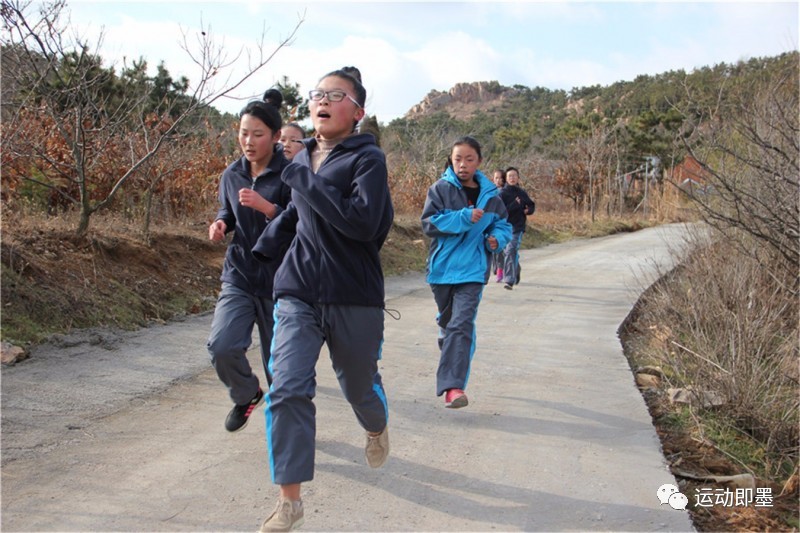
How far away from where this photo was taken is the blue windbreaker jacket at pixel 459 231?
566 centimetres

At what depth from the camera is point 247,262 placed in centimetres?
453

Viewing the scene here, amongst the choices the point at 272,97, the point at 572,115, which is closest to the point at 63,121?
the point at 272,97

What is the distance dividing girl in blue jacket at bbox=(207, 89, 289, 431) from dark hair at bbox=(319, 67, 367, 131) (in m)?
0.83

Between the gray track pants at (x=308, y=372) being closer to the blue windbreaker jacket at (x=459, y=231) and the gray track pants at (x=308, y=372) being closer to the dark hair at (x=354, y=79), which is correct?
the dark hair at (x=354, y=79)

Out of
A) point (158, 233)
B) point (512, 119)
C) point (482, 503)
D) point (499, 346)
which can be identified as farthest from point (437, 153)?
point (512, 119)

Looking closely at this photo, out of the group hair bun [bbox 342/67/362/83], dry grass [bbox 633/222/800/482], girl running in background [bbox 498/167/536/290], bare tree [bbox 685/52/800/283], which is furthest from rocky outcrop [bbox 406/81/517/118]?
hair bun [bbox 342/67/362/83]

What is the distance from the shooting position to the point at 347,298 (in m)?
3.66

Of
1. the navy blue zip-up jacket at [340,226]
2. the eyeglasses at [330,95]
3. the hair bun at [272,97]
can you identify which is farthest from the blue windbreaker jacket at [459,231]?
the eyeglasses at [330,95]

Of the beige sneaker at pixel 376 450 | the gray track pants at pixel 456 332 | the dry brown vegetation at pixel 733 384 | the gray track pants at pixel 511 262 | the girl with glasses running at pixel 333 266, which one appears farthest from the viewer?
the gray track pants at pixel 511 262

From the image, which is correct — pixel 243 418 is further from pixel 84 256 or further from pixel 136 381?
pixel 84 256

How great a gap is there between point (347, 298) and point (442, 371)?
1891mm

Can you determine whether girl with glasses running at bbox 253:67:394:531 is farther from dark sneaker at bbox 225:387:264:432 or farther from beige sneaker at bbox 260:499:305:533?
dark sneaker at bbox 225:387:264:432

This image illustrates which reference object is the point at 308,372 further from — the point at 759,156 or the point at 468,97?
the point at 468,97

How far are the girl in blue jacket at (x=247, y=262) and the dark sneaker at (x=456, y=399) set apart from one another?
4.35ft
